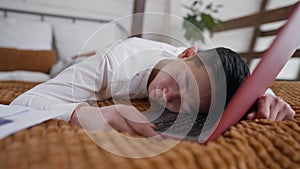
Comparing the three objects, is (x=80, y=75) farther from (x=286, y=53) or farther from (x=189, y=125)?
(x=286, y=53)

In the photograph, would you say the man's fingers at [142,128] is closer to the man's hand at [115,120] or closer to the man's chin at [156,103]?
the man's hand at [115,120]

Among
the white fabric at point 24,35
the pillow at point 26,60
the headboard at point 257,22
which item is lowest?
the pillow at point 26,60

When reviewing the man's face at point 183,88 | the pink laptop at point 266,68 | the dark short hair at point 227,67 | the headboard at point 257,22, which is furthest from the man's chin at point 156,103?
the headboard at point 257,22

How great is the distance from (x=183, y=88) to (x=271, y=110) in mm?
188

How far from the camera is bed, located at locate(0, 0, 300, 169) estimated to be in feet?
0.67

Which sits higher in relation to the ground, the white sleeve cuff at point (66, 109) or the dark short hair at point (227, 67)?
the dark short hair at point (227, 67)

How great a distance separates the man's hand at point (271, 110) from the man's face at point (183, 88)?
125 mm

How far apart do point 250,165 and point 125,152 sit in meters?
0.14

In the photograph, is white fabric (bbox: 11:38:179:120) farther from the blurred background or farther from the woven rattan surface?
the blurred background

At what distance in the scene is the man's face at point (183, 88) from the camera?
1.71ft

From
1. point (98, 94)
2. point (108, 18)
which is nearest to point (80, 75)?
point (98, 94)

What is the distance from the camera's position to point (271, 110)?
1.46 feet

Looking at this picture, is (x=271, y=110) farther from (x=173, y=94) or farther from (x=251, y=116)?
(x=173, y=94)

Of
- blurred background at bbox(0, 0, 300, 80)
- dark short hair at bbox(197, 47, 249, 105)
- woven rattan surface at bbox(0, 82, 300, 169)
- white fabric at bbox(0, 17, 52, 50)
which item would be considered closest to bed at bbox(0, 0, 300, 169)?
woven rattan surface at bbox(0, 82, 300, 169)
